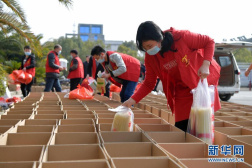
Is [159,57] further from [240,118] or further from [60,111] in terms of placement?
[60,111]

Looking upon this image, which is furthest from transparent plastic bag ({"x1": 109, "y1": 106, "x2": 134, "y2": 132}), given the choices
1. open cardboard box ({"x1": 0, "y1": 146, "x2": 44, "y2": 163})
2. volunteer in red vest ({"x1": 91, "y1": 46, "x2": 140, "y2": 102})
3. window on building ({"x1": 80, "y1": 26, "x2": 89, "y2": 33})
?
window on building ({"x1": 80, "y1": 26, "x2": 89, "y2": 33})

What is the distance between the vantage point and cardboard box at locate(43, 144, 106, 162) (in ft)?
6.79

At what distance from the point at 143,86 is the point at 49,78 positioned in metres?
5.87

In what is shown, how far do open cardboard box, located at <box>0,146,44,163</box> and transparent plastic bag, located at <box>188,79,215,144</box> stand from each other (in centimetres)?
128

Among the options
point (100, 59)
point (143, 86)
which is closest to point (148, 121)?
point (143, 86)

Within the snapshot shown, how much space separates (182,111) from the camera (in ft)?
10.2

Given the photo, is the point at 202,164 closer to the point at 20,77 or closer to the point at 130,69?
the point at 130,69

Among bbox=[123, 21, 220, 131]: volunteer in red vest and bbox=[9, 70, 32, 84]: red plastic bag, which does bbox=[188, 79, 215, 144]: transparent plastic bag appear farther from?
bbox=[9, 70, 32, 84]: red plastic bag

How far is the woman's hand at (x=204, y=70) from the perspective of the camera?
2.68 m

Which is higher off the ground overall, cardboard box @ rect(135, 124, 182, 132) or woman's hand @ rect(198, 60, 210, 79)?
woman's hand @ rect(198, 60, 210, 79)

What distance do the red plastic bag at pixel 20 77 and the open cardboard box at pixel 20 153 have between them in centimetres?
668

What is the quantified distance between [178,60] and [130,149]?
1.02 metres

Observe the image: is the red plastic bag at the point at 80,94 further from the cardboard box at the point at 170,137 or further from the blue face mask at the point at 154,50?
the cardboard box at the point at 170,137

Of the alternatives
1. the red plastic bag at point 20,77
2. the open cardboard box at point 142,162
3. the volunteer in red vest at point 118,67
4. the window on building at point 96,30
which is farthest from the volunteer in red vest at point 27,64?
the window on building at point 96,30
